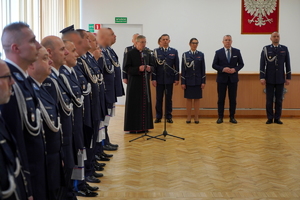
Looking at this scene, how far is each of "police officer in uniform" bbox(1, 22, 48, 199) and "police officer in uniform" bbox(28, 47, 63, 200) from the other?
7.4 inches

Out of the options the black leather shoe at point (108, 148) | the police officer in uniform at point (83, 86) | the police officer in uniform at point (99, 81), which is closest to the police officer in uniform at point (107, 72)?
the police officer in uniform at point (99, 81)

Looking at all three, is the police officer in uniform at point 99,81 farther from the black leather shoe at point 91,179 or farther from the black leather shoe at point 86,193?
the black leather shoe at point 86,193

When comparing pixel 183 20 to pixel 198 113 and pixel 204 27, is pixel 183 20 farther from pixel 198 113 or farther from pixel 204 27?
pixel 198 113

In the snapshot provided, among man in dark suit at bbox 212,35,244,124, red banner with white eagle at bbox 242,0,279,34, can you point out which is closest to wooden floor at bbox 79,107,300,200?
man in dark suit at bbox 212,35,244,124

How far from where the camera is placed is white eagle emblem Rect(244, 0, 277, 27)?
39.4 ft

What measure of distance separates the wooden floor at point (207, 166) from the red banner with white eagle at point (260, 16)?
4387 millimetres

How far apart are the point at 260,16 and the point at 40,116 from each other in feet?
34.1

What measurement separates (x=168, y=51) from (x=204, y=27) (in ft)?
10.3

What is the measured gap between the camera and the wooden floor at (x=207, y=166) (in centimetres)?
454

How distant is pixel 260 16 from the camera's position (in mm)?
12047

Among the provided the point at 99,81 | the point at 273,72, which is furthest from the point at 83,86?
the point at 273,72

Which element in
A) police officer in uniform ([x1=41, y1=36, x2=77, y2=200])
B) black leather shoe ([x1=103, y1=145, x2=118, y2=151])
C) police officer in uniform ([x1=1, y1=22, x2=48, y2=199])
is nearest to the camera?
police officer in uniform ([x1=1, y1=22, x2=48, y2=199])

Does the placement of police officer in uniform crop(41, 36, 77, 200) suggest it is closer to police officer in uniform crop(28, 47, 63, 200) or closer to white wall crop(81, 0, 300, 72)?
police officer in uniform crop(28, 47, 63, 200)

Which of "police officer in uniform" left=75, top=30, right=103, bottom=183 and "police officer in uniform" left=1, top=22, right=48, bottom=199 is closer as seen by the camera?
"police officer in uniform" left=1, top=22, right=48, bottom=199
